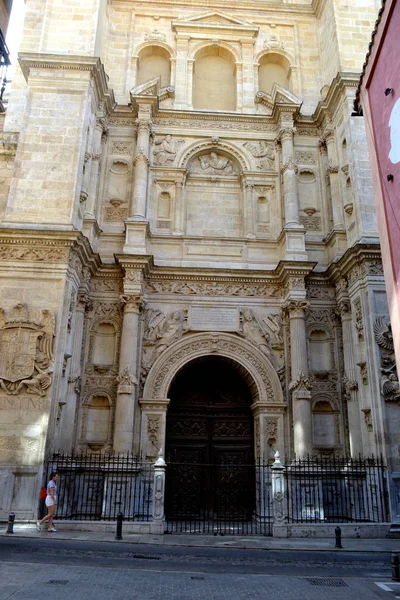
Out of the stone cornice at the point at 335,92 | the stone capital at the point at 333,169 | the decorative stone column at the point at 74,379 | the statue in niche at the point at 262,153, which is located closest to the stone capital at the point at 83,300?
the decorative stone column at the point at 74,379

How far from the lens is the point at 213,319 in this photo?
645 inches

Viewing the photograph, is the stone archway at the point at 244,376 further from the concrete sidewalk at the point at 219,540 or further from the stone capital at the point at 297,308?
the concrete sidewalk at the point at 219,540

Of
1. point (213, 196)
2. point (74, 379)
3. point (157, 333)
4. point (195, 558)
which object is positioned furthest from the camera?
point (213, 196)

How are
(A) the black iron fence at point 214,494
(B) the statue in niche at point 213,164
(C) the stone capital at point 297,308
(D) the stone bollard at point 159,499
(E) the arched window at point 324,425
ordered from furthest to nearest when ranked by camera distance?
(B) the statue in niche at point 213,164
(C) the stone capital at point 297,308
(E) the arched window at point 324,425
(A) the black iron fence at point 214,494
(D) the stone bollard at point 159,499

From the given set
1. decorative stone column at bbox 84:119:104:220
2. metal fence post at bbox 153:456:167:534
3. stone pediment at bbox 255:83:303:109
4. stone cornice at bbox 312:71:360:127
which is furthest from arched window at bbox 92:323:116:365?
stone cornice at bbox 312:71:360:127

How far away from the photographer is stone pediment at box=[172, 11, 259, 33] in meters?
20.1

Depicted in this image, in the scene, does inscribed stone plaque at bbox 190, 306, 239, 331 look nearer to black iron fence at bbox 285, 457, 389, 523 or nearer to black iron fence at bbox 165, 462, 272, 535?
black iron fence at bbox 165, 462, 272, 535

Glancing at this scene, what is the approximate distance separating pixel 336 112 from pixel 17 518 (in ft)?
50.1

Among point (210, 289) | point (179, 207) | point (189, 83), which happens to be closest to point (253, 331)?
point (210, 289)

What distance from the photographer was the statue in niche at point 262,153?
61.0 ft

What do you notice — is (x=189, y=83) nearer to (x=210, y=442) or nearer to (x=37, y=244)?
(x=37, y=244)

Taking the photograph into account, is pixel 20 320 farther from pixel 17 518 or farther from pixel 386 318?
pixel 386 318

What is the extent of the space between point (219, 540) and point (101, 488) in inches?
144

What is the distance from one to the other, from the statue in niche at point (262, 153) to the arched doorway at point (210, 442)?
702 cm
